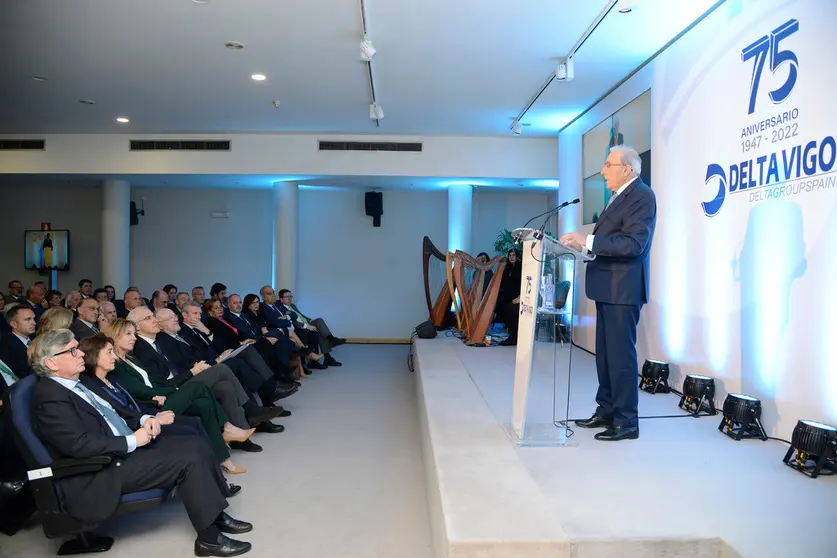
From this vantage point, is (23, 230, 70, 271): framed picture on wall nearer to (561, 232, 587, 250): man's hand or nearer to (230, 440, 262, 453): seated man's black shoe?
(230, 440, 262, 453): seated man's black shoe

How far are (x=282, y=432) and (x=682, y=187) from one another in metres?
3.55

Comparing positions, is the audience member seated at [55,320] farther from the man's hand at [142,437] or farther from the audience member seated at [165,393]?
the man's hand at [142,437]

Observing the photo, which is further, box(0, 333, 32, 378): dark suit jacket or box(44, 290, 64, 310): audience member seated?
box(44, 290, 64, 310): audience member seated

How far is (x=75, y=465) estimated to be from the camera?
224 cm

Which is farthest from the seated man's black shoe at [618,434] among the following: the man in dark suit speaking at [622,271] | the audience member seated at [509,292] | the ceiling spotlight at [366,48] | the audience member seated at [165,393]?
the audience member seated at [509,292]

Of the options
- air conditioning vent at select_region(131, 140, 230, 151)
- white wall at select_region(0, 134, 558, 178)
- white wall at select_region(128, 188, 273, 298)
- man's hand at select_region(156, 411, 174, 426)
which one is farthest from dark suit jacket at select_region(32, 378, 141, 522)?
white wall at select_region(128, 188, 273, 298)

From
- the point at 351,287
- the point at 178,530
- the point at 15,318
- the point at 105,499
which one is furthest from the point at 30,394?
the point at 351,287

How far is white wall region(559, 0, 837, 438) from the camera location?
3064 mm

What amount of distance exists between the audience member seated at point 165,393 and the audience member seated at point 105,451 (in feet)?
1.89

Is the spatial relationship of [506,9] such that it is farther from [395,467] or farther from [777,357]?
[395,467]

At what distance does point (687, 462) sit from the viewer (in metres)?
2.78

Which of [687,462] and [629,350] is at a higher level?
[629,350]

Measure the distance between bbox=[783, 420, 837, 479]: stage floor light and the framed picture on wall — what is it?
10.7 metres

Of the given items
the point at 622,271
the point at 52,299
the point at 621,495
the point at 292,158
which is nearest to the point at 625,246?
the point at 622,271
